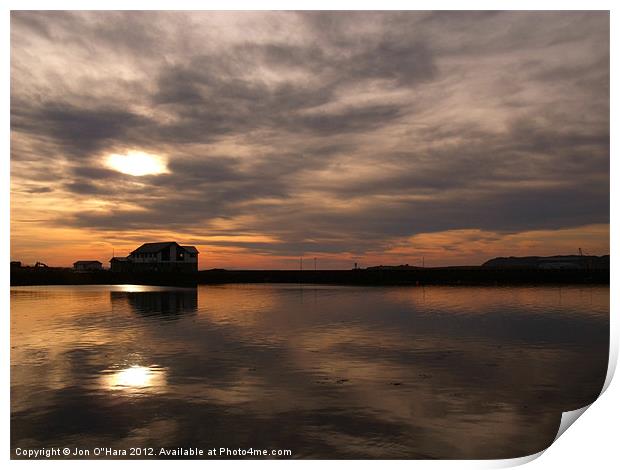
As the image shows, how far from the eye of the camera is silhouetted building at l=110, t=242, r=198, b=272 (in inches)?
3912

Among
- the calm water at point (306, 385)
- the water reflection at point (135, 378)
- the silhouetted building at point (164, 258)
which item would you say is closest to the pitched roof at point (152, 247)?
the silhouetted building at point (164, 258)

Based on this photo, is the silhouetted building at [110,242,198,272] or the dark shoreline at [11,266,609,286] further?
the silhouetted building at [110,242,198,272]

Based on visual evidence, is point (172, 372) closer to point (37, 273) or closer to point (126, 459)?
point (126, 459)

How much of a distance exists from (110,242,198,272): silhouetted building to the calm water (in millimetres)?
70062

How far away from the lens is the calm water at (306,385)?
37.2 feet

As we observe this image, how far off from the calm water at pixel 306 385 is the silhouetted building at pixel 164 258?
230 ft

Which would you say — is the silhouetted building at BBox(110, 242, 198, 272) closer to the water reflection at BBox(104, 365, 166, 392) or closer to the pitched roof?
the pitched roof

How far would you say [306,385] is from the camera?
50.3 feet

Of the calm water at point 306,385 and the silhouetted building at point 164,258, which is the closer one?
the calm water at point 306,385

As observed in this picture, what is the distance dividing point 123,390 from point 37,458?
12.6 feet

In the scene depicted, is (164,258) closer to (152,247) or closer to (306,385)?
(152,247)

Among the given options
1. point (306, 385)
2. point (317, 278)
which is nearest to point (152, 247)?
point (317, 278)

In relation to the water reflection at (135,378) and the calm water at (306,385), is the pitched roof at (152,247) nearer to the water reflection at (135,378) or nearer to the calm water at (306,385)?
the calm water at (306,385)

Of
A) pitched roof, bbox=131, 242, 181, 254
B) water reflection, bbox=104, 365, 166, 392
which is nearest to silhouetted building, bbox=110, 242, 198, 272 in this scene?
pitched roof, bbox=131, 242, 181, 254
